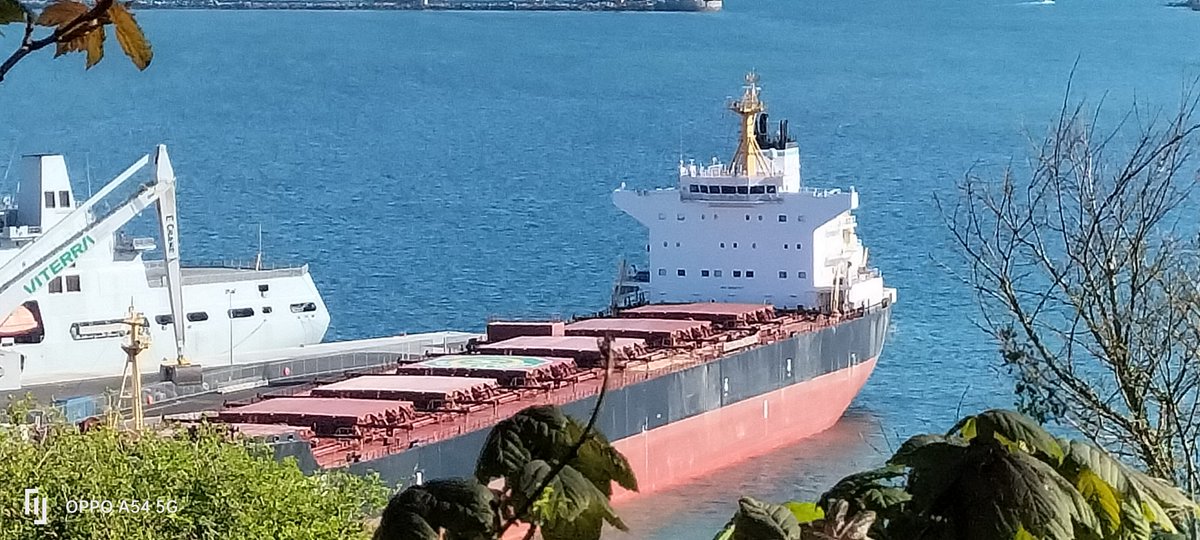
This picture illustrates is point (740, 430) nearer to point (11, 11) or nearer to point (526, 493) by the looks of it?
point (526, 493)

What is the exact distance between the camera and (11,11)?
978 mm

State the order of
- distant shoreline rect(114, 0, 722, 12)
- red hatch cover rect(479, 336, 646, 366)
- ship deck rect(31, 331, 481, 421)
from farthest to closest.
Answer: distant shoreline rect(114, 0, 722, 12) → ship deck rect(31, 331, 481, 421) → red hatch cover rect(479, 336, 646, 366)

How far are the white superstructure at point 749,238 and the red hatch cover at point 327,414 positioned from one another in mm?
7151

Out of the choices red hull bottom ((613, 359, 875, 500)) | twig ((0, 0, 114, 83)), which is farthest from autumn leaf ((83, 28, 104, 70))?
red hull bottom ((613, 359, 875, 500))

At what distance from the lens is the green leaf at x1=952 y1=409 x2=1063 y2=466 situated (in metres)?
1.21

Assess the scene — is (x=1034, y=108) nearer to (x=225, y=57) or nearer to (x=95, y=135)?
(x=95, y=135)

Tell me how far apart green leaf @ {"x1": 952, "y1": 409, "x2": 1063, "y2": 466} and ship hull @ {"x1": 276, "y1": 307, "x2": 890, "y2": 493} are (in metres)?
11.0

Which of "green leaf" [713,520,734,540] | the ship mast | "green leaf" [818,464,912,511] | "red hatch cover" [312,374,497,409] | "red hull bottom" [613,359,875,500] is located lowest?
"red hull bottom" [613,359,875,500]

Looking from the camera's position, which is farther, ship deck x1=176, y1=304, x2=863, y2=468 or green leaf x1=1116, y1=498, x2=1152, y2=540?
ship deck x1=176, y1=304, x2=863, y2=468

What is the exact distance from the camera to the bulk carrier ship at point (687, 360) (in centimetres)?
1362

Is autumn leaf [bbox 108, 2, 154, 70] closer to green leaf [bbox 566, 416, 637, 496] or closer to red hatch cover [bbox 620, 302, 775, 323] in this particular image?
green leaf [bbox 566, 416, 637, 496]

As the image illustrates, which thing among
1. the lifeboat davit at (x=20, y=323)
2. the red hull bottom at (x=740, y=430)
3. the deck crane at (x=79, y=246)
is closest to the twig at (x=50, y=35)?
the red hull bottom at (x=740, y=430)

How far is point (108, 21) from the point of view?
1001 mm

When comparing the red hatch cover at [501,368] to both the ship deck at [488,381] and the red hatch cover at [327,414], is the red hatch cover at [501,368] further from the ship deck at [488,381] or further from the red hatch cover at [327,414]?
the red hatch cover at [327,414]
